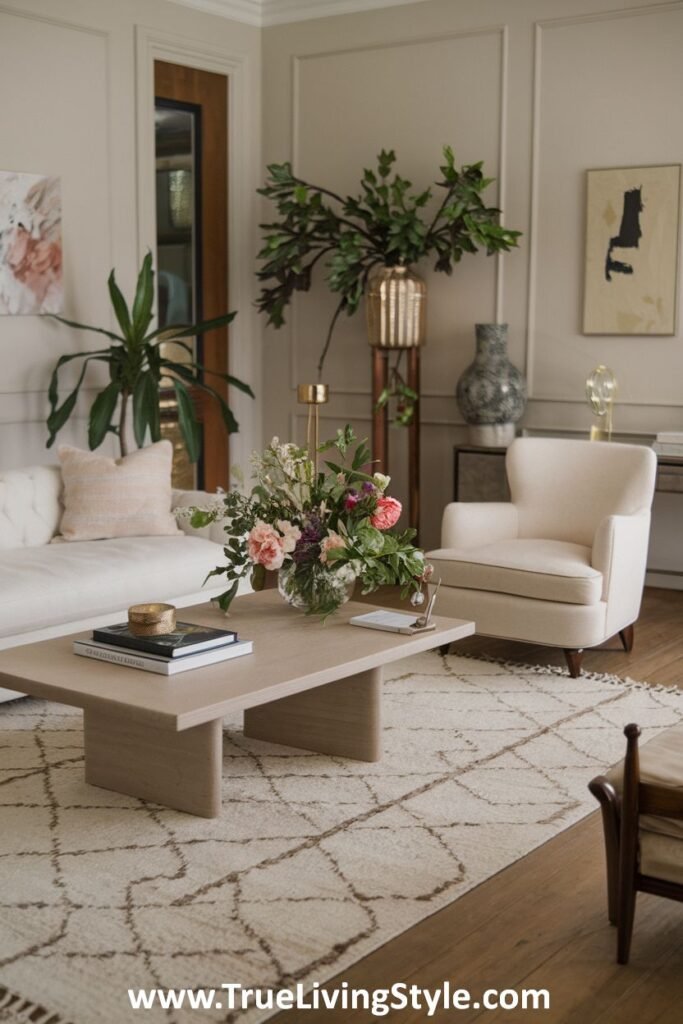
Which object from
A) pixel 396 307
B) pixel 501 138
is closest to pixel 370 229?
pixel 396 307

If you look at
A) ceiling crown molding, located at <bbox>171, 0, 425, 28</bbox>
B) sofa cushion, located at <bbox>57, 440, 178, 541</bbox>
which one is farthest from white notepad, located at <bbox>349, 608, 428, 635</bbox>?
ceiling crown molding, located at <bbox>171, 0, 425, 28</bbox>

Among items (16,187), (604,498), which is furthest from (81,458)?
A: (604,498)

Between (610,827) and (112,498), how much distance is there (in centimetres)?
288

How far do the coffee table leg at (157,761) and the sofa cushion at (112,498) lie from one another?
5.32ft

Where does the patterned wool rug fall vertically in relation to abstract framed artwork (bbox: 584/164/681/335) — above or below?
below

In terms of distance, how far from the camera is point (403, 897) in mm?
2801

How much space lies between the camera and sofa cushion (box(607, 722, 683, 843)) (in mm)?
2457

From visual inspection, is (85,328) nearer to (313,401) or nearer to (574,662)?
(313,401)

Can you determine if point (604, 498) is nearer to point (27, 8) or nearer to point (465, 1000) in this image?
point (465, 1000)

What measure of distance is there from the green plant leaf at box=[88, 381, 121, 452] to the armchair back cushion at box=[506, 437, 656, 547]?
187 centimetres

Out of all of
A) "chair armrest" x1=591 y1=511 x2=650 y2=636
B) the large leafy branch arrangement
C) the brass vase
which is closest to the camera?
"chair armrest" x1=591 y1=511 x2=650 y2=636

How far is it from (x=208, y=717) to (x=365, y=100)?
4.87 metres

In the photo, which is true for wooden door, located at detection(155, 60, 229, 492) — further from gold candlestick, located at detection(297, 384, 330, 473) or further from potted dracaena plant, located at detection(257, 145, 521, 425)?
gold candlestick, located at detection(297, 384, 330, 473)

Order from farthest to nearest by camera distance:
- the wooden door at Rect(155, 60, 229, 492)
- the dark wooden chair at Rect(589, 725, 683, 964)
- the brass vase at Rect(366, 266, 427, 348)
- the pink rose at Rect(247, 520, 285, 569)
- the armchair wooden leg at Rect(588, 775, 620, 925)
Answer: the wooden door at Rect(155, 60, 229, 492) < the brass vase at Rect(366, 266, 427, 348) < the pink rose at Rect(247, 520, 285, 569) < the armchair wooden leg at Rect(588, 775, 620, 925) < the dark wooden chair at Rect(589, 725, 683, 964)
